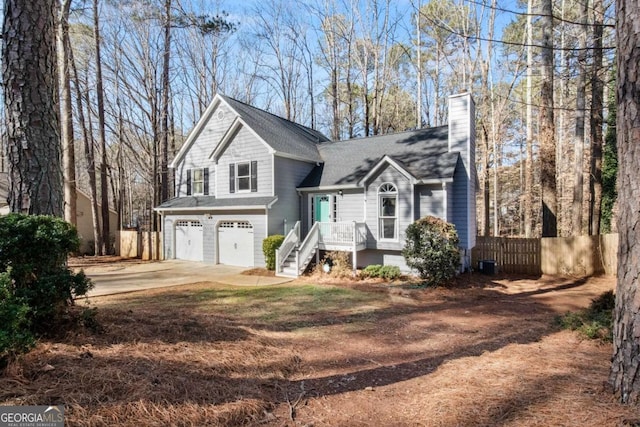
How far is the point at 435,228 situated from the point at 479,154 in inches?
660

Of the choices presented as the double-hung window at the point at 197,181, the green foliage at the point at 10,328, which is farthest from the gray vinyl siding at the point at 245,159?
the green foliage at the point at 10,328

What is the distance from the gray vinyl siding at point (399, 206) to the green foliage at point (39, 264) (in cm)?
1007

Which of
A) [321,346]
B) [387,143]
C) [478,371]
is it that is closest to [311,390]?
[321,346]

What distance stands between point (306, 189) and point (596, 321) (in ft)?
36.9

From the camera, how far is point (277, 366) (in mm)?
4211

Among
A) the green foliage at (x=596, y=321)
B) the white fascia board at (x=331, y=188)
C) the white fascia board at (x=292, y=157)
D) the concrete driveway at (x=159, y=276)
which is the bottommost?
the concrete driveway at (x=159, y=276)

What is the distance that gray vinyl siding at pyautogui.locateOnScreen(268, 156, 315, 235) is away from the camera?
14.3m

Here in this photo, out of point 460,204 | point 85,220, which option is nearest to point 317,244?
point 460,204

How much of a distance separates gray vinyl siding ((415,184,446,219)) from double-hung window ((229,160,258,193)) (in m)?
7.10

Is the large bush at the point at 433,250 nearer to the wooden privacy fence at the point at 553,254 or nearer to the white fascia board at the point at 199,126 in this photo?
the wooden privacy fence at the point at 553,254

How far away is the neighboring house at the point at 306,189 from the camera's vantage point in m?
12.4

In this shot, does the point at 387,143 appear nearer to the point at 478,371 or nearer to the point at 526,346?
the point at 526,346

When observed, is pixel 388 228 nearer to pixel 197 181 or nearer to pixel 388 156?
pixel 388 156

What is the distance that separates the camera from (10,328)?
303 centimetres
